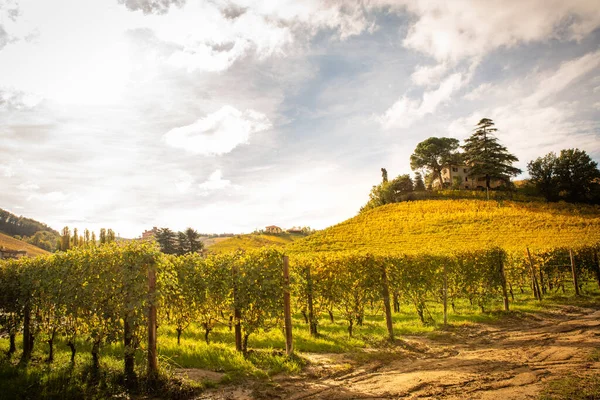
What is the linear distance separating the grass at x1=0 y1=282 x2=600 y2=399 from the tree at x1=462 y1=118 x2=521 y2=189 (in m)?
59.7

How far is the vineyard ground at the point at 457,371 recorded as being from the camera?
6.81 m

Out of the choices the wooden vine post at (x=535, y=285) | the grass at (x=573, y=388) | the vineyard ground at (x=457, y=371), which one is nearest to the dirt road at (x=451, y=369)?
the vineyard ground at (x=457, y=371)

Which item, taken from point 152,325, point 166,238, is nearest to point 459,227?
point 152,325

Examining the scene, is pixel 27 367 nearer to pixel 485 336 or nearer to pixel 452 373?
pixel 452 373

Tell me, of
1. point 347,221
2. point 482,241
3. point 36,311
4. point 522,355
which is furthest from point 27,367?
point 347,221

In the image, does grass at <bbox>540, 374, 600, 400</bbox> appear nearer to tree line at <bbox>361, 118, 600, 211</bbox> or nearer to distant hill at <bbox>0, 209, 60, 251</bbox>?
tree line at <bbox>361, 118, 600, 211</bbox>

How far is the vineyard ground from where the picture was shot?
6.81 m

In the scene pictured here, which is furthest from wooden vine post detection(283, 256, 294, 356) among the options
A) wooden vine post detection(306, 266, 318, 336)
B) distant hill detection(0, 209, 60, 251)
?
distant hill detection(0, 209, 60, 251)

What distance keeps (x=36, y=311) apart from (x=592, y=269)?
31.1 meters

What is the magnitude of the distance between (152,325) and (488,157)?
75.8 metres

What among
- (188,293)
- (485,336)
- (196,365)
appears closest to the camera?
(196,365)

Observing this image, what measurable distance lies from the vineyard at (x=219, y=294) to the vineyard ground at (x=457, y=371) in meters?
1.35

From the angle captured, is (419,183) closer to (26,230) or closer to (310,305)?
(310,305)

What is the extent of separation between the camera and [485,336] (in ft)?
39.8
